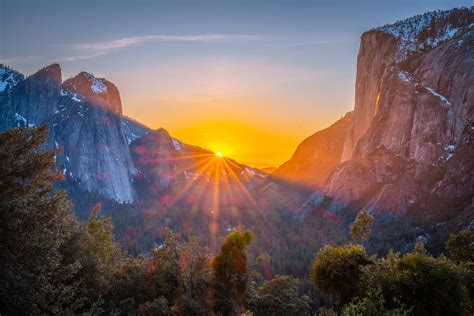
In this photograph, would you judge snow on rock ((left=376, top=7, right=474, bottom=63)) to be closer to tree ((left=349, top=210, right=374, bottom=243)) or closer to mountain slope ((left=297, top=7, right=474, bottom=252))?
mountain slope ((left=297, top=7, right=474, bottom=252))

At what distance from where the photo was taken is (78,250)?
27.1 m

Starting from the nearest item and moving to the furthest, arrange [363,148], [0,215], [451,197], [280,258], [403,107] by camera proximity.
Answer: [0,215], [280,258], [451,197], [403,107], [363,148]

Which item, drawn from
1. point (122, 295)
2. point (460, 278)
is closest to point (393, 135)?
point (460, 278)

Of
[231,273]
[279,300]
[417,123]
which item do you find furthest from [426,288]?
[417,123]

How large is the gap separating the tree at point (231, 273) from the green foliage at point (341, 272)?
780 cm

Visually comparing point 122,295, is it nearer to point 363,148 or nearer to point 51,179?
point 51,179

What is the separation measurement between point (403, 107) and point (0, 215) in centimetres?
16952

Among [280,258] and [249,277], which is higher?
[249,277]

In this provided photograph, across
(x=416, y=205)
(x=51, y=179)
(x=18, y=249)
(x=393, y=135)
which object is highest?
(x=393, y=135)

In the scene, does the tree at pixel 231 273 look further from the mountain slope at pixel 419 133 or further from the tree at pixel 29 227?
the mountain slope at pixel 419 133

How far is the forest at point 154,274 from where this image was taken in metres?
19.4

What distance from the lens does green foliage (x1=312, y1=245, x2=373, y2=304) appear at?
32.7 m

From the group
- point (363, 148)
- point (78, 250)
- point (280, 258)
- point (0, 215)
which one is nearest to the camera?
point (0, 215)

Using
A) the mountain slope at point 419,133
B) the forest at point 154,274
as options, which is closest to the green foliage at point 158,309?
the forest at point 154,274
